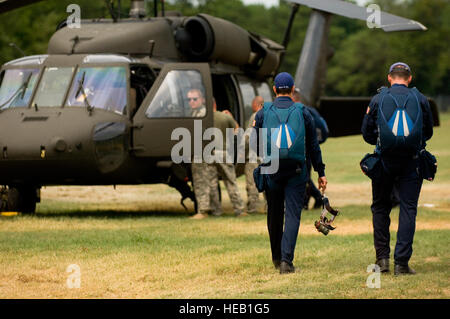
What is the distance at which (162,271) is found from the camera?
29.9 ft

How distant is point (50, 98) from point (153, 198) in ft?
17.6

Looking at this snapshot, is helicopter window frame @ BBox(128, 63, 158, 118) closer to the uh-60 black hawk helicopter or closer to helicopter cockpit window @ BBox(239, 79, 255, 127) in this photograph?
the uh-60 black hawk helicopter

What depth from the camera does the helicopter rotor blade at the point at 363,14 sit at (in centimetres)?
1470

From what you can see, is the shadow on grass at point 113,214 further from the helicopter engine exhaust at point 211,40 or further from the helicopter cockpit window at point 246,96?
the helicopter engine exhaust at point 211,40

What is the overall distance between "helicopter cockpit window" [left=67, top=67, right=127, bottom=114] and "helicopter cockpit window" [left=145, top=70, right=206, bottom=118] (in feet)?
1.47

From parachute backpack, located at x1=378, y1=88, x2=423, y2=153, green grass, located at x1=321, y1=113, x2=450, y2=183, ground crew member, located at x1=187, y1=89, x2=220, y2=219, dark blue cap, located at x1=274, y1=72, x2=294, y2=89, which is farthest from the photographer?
green grass, located at x1=321, y1=113, x2=450, y2=183

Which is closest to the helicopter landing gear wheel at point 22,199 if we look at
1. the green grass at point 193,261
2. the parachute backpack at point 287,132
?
the green grass at point 193,261

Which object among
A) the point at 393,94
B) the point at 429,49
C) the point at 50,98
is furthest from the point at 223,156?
the point at 429,49

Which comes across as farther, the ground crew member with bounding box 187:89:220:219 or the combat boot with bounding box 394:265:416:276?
the ground crew member with bounding box 187:89:220:219

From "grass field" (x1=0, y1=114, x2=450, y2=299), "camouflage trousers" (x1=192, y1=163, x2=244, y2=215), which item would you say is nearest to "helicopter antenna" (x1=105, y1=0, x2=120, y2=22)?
"camouflage trousers" (x1=192, y1=163, x2=244, y2=215)

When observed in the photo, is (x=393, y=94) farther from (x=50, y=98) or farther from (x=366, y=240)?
(x=50, y=98)

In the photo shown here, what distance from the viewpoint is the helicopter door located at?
14367 millimetres

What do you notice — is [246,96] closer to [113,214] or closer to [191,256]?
[113,214]

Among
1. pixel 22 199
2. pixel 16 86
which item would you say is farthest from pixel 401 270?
pixel 22 199
